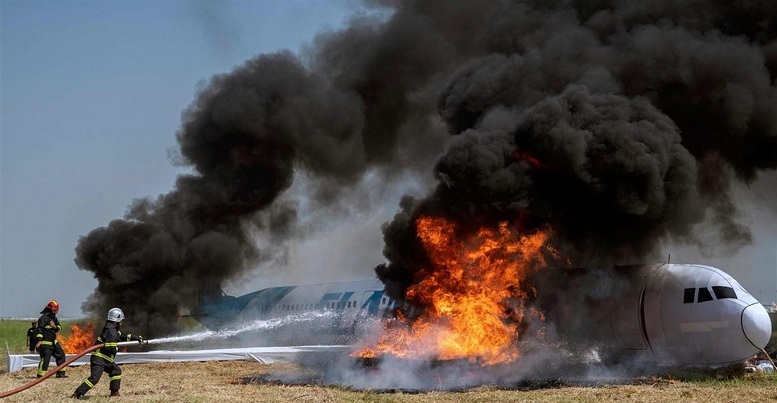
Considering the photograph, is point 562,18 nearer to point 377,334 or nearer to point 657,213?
point 657,213

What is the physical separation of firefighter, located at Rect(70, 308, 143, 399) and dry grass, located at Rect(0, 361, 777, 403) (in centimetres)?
31

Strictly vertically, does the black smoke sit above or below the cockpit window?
above

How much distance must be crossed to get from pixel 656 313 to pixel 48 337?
1711 centimetres

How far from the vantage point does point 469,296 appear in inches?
750

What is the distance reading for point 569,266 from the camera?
21.1m

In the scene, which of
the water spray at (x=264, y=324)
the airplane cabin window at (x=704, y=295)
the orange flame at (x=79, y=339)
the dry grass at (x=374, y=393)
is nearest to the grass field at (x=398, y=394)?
the dry grass at (x=374, y=393)

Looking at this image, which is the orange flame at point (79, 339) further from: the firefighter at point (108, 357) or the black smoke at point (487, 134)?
the firefighter at point (108, 357)

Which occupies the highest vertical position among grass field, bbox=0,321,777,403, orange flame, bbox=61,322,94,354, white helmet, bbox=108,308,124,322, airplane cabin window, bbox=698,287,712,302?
white helmet, bbox=108,308,124,322

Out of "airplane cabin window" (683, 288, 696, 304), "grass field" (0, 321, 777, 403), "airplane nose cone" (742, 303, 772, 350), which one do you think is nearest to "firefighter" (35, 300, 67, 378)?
"grass field" (0, 321, 777, 403)

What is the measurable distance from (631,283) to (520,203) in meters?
4.48

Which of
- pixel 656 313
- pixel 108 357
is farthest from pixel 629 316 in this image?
pixel 108 357

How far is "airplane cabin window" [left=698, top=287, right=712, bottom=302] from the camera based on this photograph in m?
19.7

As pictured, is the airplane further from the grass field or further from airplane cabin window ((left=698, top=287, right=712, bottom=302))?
the grass field

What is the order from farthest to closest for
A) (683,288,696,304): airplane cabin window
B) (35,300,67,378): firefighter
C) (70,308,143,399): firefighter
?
(35,300,67,378): firefighter → (683,288,696,304): airplane cabin window → (70,308,143,399): firefighter
